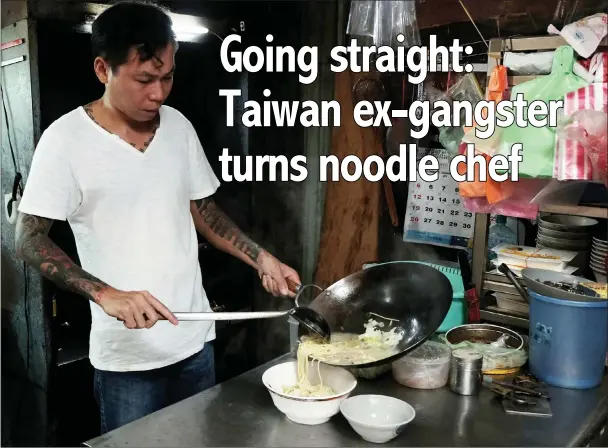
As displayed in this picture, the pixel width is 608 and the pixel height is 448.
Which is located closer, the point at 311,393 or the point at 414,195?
the point at 311,393

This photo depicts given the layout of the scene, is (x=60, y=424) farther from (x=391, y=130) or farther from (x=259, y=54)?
(x=391, y=130)

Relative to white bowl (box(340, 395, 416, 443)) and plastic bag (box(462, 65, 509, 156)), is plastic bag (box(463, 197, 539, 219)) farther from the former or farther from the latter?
white bowl (box(340, 395, 416, 443))

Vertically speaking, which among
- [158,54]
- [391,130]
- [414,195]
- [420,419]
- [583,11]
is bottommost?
[420,419]

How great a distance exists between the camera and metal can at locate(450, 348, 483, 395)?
1.19 m

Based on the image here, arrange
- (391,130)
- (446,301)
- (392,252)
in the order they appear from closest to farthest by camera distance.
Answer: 1. (446,301)
2. (391,130)
3. (392,252)

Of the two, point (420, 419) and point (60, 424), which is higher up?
point (420, 419)

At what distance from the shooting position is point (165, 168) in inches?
50.6

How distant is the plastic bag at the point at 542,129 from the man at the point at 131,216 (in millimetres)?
612

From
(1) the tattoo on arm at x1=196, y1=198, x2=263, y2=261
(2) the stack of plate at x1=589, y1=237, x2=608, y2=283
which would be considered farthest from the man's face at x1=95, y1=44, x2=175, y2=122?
(2) the stack of plate at x1=589, y1=237, x2=608, y2=283

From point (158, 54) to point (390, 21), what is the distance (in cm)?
55

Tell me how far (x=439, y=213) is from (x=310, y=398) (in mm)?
810

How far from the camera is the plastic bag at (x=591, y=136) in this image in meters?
1.25

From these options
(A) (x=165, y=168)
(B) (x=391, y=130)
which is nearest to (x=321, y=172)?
(B) (x=391, y=130)

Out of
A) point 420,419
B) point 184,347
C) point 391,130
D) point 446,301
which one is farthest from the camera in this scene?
point 391,130
